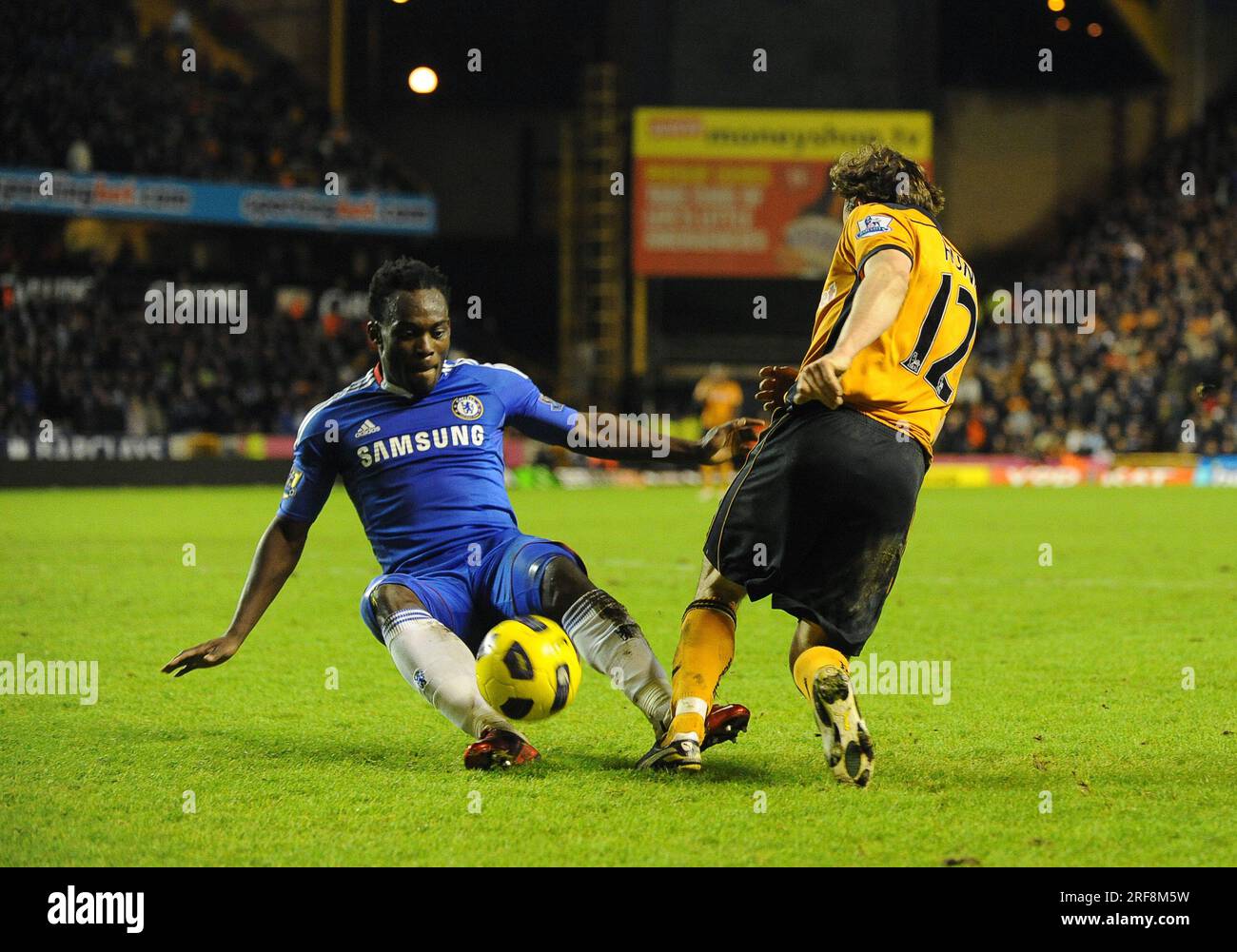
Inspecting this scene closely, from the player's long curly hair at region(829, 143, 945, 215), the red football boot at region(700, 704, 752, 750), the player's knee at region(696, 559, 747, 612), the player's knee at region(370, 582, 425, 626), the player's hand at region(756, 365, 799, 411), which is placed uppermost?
the player's long curly hair at region(829, 143, 945, 215)

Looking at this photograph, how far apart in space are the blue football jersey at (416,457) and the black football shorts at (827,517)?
3.19ft

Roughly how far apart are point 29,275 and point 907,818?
26.6 meters

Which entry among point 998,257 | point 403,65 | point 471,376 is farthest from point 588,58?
point 471,376

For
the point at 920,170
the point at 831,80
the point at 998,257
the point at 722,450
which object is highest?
the point at 831,80

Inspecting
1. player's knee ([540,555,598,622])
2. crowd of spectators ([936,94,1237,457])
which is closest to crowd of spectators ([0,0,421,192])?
crowd of spectators ([936,94,1237,457])

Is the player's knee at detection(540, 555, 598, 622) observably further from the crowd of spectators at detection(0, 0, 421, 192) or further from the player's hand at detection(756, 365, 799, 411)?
the crowd of spectators at detection(0, 0, 421, 192)

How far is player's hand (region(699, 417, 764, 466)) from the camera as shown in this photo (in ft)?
16.6

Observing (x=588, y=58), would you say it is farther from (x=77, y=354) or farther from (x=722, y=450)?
(x=722, y=450)

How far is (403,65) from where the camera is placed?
1417 inches

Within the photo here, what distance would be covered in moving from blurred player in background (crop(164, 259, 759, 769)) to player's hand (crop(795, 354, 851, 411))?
0.69 m

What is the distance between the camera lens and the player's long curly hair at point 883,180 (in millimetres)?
4812

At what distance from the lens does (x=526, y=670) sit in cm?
495

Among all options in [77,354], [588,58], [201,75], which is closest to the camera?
[77,354]

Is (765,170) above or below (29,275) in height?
above
